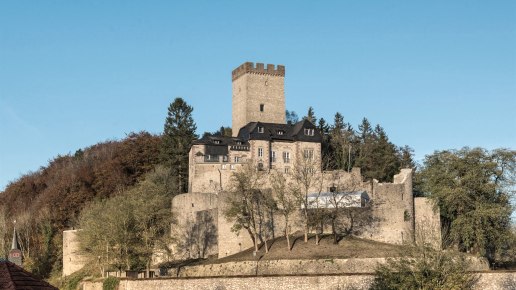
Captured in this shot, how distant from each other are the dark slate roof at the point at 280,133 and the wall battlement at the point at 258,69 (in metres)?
8.91

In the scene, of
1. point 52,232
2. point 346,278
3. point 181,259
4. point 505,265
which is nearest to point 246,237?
point 181,259

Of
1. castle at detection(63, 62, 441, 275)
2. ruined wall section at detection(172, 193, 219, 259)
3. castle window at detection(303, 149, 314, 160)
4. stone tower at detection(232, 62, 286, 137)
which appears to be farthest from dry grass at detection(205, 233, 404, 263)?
stone tower at detection(232, 62, 286, 137)

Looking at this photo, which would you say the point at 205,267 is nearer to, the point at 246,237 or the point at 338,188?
the point at 246,237

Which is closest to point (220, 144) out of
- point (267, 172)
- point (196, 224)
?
point (267, 172)

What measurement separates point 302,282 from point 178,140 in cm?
3671

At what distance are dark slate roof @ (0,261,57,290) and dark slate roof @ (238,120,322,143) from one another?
5466 cm

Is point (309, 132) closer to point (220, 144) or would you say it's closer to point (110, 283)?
point (220, 144)

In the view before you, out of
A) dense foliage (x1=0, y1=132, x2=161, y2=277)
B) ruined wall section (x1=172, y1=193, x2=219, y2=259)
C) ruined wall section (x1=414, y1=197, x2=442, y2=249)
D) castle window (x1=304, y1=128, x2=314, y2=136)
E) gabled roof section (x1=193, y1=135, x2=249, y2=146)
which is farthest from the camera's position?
castle window (x1=304, y1=128, x2=314, y2=136)

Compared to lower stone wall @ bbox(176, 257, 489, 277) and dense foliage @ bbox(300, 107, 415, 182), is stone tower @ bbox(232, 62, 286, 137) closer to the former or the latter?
dense foliage @ bbox(300, 107, 415, 182)

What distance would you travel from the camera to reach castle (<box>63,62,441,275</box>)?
59.0m

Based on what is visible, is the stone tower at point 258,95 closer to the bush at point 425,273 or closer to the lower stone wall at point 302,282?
the lower stone wall at point 302,282

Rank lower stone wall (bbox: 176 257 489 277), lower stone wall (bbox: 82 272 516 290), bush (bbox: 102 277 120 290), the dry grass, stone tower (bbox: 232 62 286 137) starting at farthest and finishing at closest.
A: stone tower (bbox: 232 62 286 137), bush (bbox: 102 277 120 290), the dry grass, lower stone wall (bbox: 176 257 489 277), lower stone wall (bbox: 82 272 516 290)

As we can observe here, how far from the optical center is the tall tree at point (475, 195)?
5606 cm

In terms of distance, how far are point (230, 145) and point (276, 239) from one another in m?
16.4
